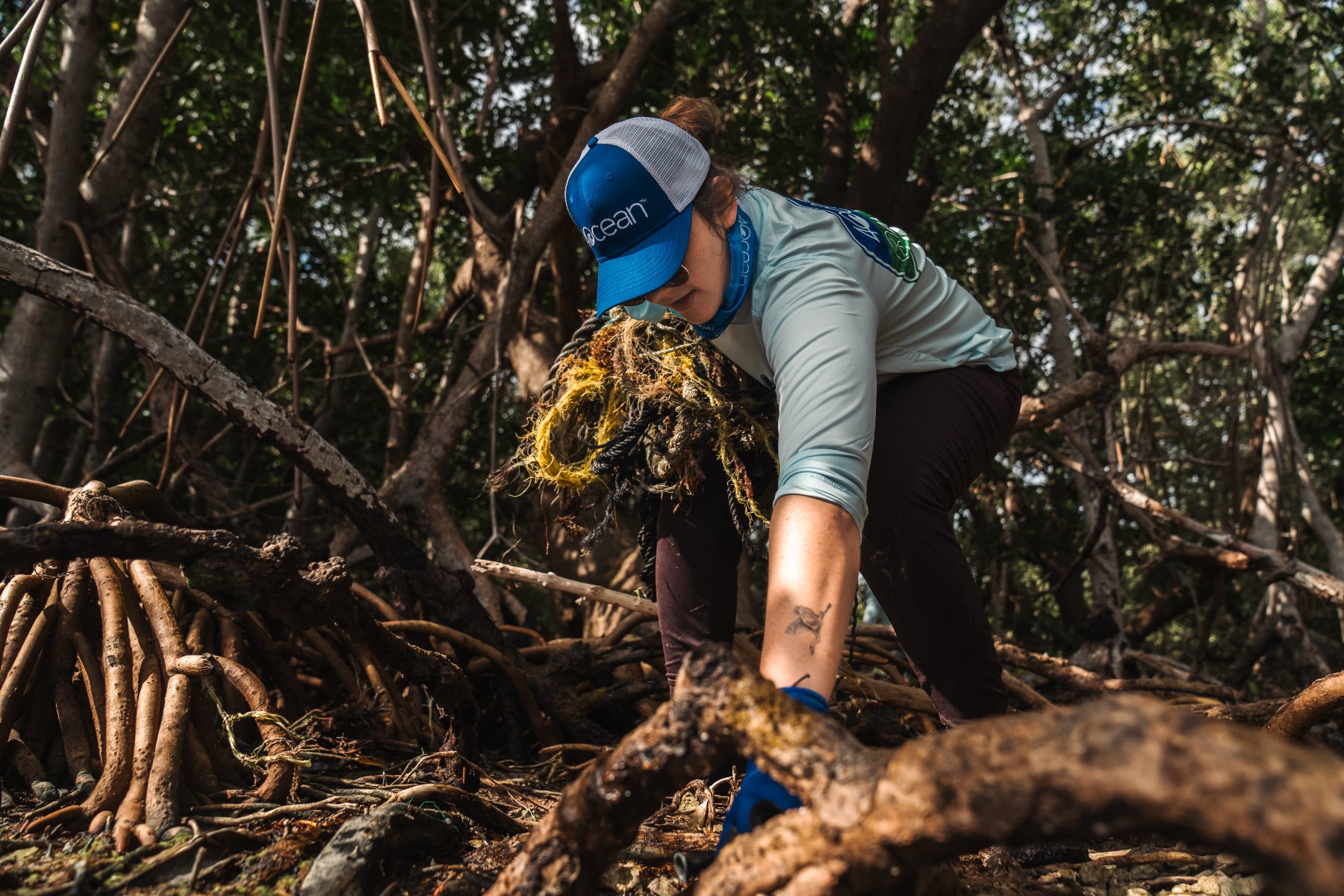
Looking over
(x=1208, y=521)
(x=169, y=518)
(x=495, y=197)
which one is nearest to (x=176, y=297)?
(x=495, y=197)

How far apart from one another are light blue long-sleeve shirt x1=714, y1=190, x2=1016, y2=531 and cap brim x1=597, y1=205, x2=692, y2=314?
14 centimetres

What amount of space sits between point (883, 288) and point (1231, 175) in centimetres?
576

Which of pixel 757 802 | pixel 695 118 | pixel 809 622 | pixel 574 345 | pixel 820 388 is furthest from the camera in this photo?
pixel 574 345

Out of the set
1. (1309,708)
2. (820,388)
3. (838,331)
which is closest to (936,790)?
(820,388)

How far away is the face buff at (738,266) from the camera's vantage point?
5.00 ft

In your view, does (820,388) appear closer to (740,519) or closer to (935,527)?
(935,527)

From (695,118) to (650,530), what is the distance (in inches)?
33.4

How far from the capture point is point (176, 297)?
18.2ft

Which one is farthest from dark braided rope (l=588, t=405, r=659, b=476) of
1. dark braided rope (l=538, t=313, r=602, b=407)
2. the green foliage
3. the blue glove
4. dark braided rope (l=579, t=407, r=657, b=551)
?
the green foliage

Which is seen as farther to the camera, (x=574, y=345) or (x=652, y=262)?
(x=574, y=345)

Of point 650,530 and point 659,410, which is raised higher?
point 659,410

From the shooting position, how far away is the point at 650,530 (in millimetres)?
1945

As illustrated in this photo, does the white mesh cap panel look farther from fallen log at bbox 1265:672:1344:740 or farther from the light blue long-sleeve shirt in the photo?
fallen log at bbox 1265:672:1344:740

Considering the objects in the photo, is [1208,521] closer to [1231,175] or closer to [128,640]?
[1231,175]
